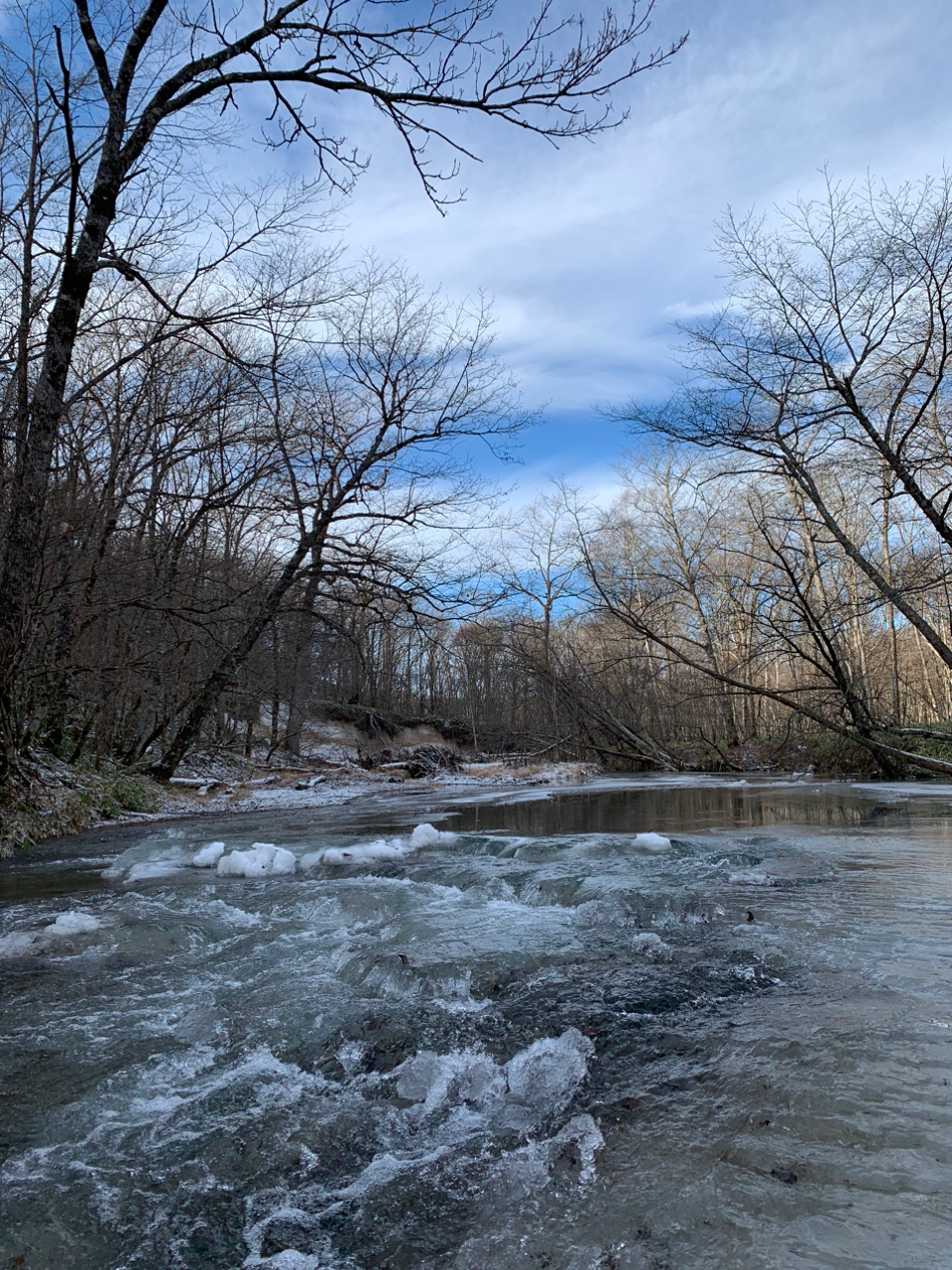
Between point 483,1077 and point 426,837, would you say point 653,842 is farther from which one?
point 483,1077

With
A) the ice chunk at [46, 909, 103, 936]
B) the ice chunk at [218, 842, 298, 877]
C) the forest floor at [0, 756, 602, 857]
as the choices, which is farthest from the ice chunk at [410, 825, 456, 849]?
the forest floor at [0, 756, 602, 857]

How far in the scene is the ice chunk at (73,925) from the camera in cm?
374

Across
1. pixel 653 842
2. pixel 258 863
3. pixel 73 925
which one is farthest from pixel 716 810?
pixel 73 925

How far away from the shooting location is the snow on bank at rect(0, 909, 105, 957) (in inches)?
139

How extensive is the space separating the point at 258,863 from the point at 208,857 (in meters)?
0.75

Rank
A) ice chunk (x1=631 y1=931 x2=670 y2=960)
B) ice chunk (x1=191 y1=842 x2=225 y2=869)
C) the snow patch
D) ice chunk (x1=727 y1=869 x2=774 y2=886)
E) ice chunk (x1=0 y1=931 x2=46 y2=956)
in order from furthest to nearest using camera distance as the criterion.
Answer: ice chunk (x1=191 y1=842 x2=225 y2=869) → the snow patch → ice chunk (x1=727 y1=869 x2=774 y2=886) → ice chunk (x1=0 y1=931 x2=46 y2=956) → ice chunk (x1=631 y1=931 x2=670 y2=960)

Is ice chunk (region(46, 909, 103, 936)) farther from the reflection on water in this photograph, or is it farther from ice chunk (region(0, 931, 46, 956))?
the reflection on water

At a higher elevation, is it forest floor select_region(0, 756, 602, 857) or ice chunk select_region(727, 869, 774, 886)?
ice chunk select_region(727, 869, 774, 886)

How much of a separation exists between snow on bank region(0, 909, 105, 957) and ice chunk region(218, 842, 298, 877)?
1.54m

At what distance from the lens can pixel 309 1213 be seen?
5.37 feet

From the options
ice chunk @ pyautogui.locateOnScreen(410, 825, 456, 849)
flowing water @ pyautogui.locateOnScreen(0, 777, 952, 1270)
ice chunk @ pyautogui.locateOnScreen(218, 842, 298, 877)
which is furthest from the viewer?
ice chunk @ pyautogui.locateOnScreen(410, 825, 456, 849)

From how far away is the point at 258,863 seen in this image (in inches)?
220

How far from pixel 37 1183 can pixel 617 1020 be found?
69.9 inches

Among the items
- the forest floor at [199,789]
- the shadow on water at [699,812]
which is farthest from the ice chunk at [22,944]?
the shadow on water at [699,812]
